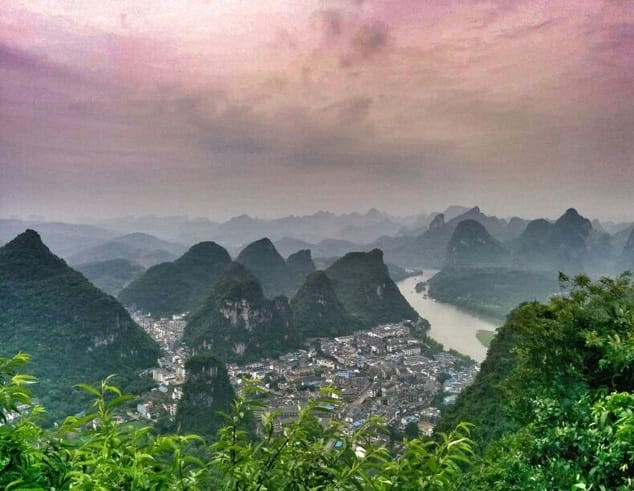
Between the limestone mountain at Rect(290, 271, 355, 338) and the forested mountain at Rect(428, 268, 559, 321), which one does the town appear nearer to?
the limestone mountain at Rect(290, 271, 355, 338)

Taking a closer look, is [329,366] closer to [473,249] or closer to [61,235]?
[473,249]

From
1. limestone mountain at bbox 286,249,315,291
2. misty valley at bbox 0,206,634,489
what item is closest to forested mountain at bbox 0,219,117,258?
misty valley at bbox 0,206,634,489

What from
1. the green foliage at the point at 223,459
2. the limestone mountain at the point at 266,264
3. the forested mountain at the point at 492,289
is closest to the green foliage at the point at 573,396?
the green foliage at the point at 223,459

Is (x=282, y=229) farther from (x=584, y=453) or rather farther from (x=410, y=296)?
(x=584, y=453)

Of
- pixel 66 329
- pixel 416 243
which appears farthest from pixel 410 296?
pixel 416 243

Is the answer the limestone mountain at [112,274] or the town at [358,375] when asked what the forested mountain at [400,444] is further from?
the limestone mountain at [112,274]
